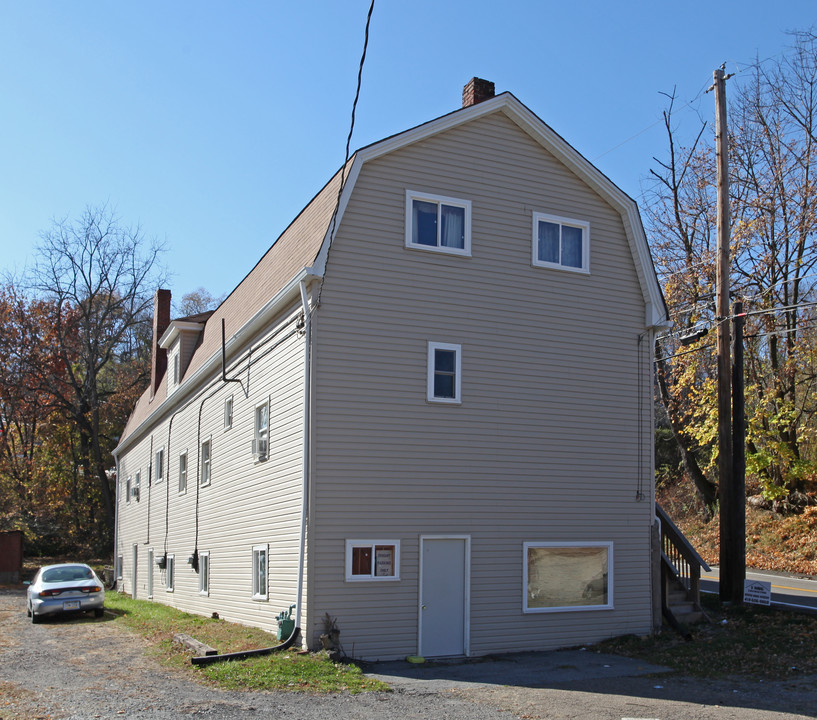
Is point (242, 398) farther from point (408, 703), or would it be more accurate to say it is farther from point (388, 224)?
point (408, 703)

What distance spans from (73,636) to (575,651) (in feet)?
33.1

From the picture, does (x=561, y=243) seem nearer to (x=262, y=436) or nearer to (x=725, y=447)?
(x=725, y=447)

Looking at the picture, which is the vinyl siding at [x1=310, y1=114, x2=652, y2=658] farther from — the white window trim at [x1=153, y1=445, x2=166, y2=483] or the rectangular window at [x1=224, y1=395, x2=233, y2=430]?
the white window trim at [x1=153, y1=445, x2=166, y2=483]

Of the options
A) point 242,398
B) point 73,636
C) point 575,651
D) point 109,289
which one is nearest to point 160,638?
Answer: point 73,636

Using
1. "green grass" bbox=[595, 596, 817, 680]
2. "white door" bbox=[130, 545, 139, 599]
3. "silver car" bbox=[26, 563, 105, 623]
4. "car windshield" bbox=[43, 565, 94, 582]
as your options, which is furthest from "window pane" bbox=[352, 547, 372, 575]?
"white door" bbox=[130, 545, 139, 599]

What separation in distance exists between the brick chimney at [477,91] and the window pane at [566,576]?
9.05m

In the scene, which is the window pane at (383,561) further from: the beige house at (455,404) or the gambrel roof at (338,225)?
the gambrel roof at (338,225)

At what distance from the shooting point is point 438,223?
575 inches

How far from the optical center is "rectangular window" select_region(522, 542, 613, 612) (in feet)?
47.6

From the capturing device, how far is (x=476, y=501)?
1418 centimetres

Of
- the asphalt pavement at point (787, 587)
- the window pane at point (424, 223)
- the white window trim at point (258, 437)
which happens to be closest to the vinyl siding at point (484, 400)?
the window pane at point (424, 223)

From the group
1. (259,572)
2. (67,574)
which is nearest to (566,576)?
(259,572)

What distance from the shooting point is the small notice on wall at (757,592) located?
52.5 feet

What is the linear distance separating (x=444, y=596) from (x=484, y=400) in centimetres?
346
